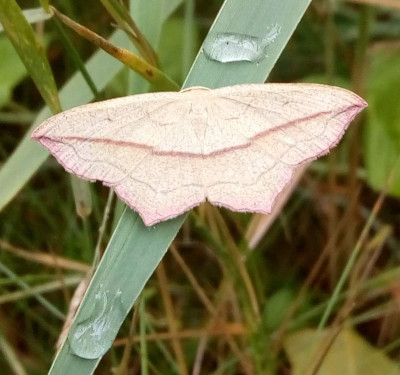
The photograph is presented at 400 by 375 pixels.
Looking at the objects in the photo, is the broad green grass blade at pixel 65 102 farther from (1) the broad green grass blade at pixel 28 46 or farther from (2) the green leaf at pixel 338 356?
(2) the green leaf at pixel 338 356

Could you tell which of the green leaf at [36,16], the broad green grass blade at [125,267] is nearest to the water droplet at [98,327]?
the broad green grass blade at [125,267]

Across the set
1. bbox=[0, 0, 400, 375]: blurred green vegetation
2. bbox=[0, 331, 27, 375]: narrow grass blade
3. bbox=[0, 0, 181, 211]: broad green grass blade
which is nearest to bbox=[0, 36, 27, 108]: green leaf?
bbox=[0, 0, 400, 375]: blurred green vegetation

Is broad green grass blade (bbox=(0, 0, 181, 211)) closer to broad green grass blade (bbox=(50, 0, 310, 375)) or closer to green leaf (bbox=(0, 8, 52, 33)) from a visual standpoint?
green leaf (bbox=(0, 8, 52, 33))

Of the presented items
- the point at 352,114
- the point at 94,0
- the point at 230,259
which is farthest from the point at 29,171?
the point at 94,0

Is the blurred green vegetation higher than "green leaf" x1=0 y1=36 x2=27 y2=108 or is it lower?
lower

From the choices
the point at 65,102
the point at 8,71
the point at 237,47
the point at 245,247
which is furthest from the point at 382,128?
the point at 8,71
